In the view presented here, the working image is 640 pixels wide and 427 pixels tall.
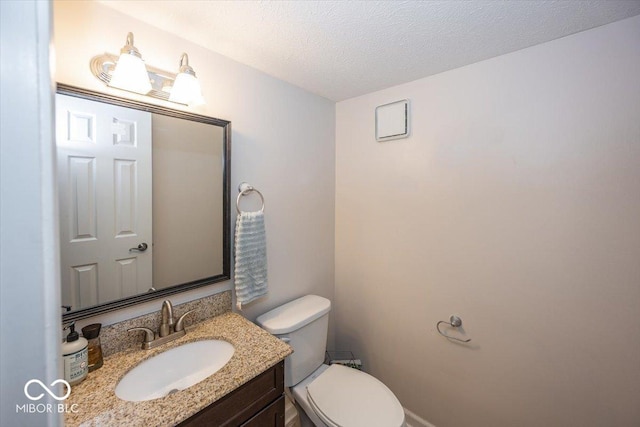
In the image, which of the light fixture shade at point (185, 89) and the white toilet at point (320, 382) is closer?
the light fixture shade at point (185, 89)

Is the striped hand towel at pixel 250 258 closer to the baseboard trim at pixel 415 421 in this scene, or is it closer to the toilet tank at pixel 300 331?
the toilet tank at pixel 300 331

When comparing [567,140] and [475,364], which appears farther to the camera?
[475,364]

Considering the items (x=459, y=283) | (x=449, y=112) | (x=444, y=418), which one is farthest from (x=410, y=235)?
(x=444, y=418)

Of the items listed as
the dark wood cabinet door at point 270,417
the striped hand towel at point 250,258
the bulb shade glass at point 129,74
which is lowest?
the dark wood cabinet door at point 270,417

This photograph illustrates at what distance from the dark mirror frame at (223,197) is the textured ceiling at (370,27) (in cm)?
36

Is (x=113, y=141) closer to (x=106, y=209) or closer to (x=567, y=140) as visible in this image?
(x=106, y=209)

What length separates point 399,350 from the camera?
175 centimetres

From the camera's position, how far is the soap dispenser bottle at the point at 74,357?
0.82 metres

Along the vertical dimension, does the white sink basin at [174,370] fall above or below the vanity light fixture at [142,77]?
below

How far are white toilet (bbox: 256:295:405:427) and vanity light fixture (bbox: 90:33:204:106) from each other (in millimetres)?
1207

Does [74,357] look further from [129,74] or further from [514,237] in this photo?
[514,237]

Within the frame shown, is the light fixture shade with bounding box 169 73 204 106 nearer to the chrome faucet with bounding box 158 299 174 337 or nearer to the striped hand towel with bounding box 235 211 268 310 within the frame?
the striped hand towel with bounding box 235 211 268 310

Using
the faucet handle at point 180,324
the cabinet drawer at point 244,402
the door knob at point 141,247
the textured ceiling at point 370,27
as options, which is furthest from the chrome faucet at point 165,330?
the textured ceiling at point 370,27

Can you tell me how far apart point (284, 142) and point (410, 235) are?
1.04m
